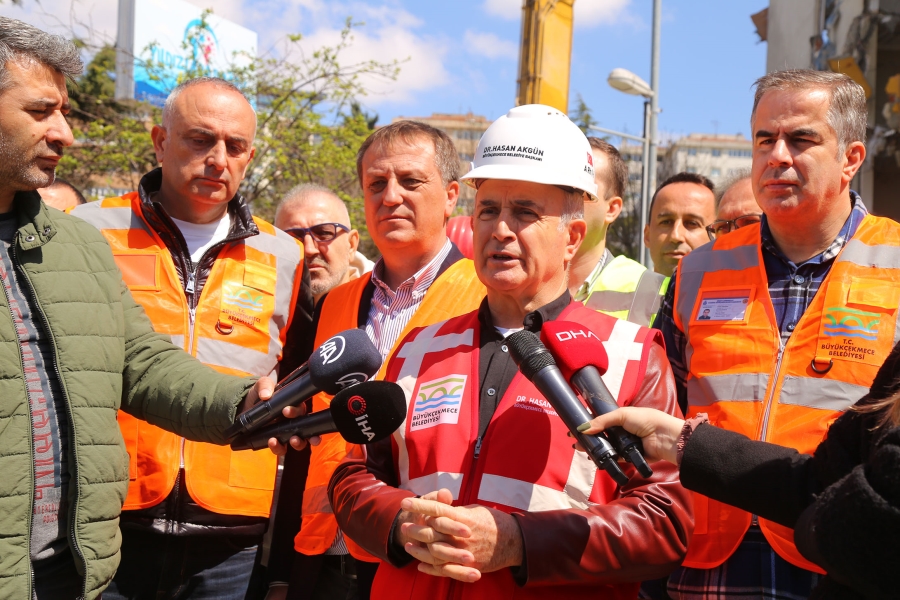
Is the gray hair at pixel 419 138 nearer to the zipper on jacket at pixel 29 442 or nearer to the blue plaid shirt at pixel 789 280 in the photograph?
the blue plaid shirt at pixel 789 280

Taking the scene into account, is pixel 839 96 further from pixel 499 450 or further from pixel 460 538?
pixel 460 538

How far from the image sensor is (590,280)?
441 cm

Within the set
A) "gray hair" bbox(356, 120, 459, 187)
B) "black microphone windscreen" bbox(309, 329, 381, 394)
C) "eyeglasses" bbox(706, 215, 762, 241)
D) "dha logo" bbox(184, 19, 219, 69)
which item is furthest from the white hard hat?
"dha logo" bbox(184, 19, 219, 69)

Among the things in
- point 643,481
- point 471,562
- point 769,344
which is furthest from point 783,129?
point 471,562

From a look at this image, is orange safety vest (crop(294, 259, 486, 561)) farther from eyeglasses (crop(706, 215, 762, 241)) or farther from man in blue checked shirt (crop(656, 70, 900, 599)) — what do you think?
eyeglasses (crop(706, 215, 762, 241))

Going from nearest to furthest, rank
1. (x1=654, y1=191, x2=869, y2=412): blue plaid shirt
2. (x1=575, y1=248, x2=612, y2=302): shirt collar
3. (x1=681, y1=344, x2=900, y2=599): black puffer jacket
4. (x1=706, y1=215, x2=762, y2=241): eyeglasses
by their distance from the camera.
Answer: (x1=681, y1=344, x2=900, y2=599): black puffer jacket < (x1=654, y1=191, x2=869, y2=412): blue plaid shirt < (x1=575, y1=248, x2=612, y2=302): shirt collar < (x1=706, y1=215, x2=762, y2=241): eyeglasses

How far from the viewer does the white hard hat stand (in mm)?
2955

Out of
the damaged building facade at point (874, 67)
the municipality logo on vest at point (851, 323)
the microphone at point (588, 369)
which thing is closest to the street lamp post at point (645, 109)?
the damaged building facade at point (874, 67)

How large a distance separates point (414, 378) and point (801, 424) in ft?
4.33

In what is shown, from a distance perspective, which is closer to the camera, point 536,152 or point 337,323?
point 536,152

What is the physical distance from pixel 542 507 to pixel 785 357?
1151 millimetres

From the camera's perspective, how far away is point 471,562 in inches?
90.4

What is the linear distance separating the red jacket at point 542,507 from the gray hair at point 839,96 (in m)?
1.26

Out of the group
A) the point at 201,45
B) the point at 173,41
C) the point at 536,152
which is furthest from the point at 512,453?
the point at 173,41
